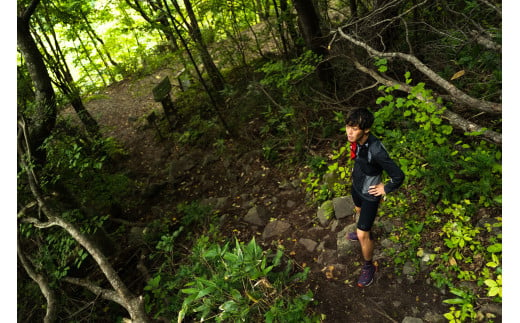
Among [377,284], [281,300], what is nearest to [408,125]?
[377,284]

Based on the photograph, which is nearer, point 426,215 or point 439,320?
point 439,320

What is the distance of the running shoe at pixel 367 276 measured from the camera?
3432mm

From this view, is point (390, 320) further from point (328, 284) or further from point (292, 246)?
point (292, 246)

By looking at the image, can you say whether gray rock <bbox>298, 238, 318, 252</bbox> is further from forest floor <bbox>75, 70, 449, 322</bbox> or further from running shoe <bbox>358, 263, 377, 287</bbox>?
running shoe <bbox>358, 263, 377, 287</bbox>

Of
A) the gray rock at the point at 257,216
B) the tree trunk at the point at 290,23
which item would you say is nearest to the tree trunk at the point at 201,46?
the tree trunk at the point at 290,23

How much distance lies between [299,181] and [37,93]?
4769mm

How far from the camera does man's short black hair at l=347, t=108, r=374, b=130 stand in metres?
2.73

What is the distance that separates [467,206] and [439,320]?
1404 millimetres

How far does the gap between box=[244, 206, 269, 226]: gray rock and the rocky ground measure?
19 mm

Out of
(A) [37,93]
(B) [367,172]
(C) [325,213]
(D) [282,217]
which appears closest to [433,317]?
(B) [367,172]

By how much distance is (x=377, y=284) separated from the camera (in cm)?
343

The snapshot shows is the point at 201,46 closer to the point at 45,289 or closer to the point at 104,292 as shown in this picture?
the point at 104,292

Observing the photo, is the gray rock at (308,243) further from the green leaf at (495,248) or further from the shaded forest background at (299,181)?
the green leaf at (495,248)
